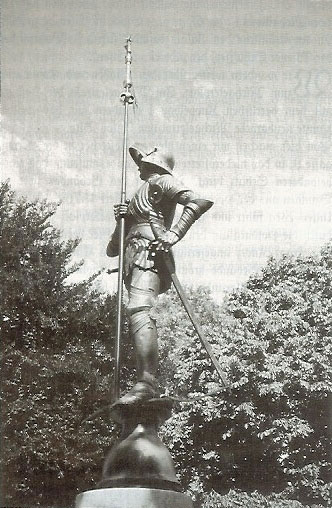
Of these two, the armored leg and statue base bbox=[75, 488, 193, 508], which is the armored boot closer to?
the armored leg

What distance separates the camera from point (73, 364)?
1582cm

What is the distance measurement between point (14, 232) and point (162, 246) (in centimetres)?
1091

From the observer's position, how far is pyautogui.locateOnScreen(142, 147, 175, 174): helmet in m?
6.73

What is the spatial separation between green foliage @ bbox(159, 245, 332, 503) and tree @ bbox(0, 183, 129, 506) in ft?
8.06

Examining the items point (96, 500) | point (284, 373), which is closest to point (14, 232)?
point (284, 373)

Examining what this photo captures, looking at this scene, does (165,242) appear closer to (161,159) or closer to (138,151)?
(161,159)

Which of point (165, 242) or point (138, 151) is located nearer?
point (165, 242)

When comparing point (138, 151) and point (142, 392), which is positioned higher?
point (138, 151)

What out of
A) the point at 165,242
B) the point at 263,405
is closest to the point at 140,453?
the point at 165,242

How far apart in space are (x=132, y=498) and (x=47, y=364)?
35.3 ft

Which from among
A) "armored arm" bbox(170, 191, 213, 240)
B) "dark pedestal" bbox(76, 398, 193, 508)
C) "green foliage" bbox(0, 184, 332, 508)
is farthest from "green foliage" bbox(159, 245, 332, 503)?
"dark pedestal" bbox(76, 398, 193, 508)

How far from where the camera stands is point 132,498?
5.28 metres

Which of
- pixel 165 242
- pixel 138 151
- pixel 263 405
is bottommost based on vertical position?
pixel 263 405

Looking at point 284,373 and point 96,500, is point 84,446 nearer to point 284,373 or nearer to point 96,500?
point 284,373
